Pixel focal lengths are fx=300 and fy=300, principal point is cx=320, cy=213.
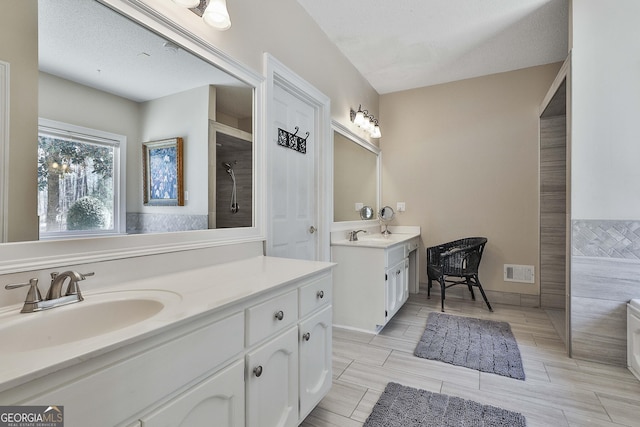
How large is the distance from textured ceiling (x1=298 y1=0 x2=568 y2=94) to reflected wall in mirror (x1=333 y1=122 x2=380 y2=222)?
2.65 feet

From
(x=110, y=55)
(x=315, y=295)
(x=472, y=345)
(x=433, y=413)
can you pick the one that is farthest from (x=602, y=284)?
(x=110, y=55)

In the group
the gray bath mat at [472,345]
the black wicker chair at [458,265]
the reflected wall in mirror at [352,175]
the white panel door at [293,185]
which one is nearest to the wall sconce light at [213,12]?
the white panel door at [293,185]

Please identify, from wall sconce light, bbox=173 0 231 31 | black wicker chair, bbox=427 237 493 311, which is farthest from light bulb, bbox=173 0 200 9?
black wicker chair, bbox=427 237 493 311

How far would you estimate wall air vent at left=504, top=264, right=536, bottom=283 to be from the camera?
10.8 feet

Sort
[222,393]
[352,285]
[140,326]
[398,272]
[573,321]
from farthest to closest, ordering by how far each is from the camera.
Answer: [398,272], [352,285], [573,321], [222,393], [140,326]

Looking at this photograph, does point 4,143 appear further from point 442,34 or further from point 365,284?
point 442,34

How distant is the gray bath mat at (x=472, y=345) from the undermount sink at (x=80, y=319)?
1889 millimetres

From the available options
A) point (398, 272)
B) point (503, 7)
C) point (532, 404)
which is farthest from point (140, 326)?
point (503, 7)

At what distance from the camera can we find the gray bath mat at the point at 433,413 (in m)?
1.47

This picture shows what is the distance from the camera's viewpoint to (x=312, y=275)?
4.52 ft

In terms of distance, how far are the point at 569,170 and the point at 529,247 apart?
1405 mm

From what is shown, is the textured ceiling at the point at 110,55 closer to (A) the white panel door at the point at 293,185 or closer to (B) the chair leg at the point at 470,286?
(A) the white panel door at the point at 293,185

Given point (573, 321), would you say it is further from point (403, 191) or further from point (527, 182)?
point (403, 191)

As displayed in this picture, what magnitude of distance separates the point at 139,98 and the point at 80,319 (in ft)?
2.87
